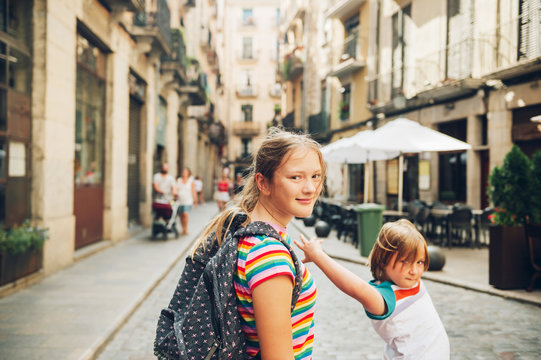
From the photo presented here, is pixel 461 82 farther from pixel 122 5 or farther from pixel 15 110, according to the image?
pixel 15 110

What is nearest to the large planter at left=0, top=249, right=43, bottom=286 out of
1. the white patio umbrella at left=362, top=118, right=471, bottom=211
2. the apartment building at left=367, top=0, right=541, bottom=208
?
the white patio umbrella at left=362, top=118, right=471, bottom=211

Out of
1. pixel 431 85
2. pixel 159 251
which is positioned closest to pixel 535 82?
pixel 431 85

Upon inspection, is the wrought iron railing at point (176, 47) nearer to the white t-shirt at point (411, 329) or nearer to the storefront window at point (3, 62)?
the storefront window at point (3, 62)

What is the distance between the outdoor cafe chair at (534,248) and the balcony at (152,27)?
33.2ft

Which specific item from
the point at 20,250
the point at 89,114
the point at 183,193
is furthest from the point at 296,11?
the point at 20,250

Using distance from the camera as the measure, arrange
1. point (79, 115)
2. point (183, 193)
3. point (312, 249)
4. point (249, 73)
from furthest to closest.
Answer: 1. point (249, 73)
2. point (183, 193)
3. point (79, 115)
4. point (312, 249)

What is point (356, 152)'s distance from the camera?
43.8ft

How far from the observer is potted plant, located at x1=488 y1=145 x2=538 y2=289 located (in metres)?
6.54

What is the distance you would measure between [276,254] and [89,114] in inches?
373

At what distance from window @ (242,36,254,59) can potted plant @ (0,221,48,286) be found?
Result: 48883 millimetres

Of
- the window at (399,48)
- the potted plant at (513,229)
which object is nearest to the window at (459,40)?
the window at (399,48)

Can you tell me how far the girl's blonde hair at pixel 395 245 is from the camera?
209 cm

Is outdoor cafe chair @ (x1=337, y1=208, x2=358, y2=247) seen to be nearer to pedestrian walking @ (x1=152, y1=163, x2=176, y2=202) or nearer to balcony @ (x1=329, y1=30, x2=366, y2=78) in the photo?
pedestrian walking @ (x1=152, y1=163, x2=176, y2=202)

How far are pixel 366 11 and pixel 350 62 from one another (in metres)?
2.56
